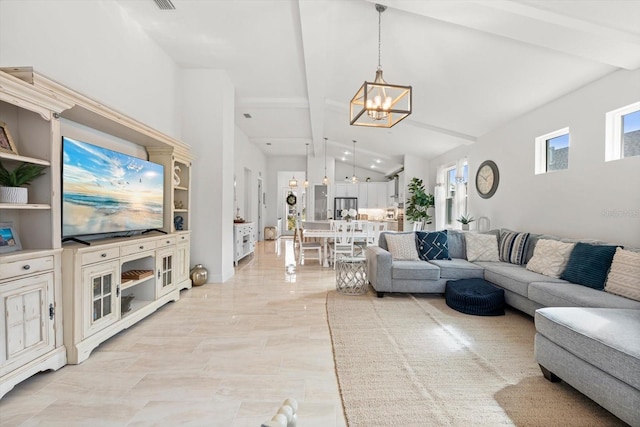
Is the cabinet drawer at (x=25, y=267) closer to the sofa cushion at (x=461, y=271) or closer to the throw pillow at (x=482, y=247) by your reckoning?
the sofa cushion at (x=461, y=271)

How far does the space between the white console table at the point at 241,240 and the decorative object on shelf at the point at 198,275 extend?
1.37m

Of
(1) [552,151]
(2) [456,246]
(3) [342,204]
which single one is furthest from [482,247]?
(3) [342,204]

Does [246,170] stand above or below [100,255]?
above

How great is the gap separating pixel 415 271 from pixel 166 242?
3.07 metres

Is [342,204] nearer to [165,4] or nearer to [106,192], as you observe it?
[165,4]

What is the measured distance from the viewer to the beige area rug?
5.82 feet

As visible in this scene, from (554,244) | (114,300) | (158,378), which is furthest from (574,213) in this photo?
(114,300)

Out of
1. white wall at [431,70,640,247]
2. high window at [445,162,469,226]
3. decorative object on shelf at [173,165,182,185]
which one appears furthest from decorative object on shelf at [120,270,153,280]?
high window at [445,162,469,226]

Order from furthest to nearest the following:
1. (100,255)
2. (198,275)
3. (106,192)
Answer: (198,275)
(106,192)
(100,255)

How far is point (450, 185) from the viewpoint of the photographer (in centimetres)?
803

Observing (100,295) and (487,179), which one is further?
(487,179)

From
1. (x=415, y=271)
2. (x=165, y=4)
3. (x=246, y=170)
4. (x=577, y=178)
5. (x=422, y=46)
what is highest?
(x=165, y=4)

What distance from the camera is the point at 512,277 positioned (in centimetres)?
346

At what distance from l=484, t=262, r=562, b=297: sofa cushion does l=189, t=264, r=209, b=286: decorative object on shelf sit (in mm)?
3891
